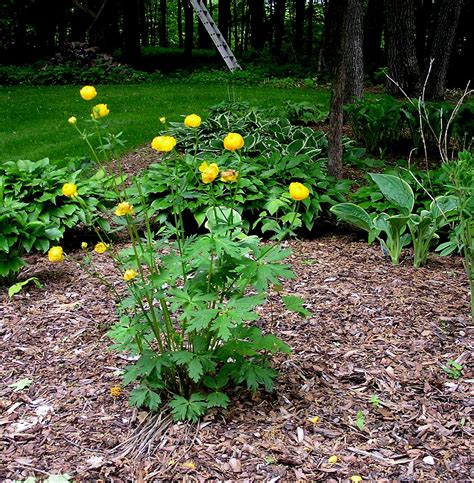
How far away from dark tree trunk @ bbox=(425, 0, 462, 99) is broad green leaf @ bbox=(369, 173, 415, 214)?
592cm

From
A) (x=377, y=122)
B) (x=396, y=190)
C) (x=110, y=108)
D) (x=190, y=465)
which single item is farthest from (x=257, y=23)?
(x=190, y=465)

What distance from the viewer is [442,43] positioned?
891cm

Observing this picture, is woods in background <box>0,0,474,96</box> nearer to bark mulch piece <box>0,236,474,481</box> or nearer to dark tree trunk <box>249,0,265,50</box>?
dark tree trunk <box>249,0,265,50</box>

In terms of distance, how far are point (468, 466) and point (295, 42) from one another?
2175cm

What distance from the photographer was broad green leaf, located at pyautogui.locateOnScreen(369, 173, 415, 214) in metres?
3.72

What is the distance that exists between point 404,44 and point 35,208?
279 inches

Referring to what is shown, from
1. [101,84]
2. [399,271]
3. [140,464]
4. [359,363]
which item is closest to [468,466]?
[359,363]

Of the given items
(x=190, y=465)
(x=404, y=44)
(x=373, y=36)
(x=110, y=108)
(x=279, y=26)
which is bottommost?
(x=190, y=465)

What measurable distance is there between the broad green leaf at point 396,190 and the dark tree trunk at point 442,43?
5919 millimetres

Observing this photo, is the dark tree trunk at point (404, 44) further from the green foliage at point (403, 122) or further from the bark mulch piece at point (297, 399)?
the bark mulch piece at point (297, 399)

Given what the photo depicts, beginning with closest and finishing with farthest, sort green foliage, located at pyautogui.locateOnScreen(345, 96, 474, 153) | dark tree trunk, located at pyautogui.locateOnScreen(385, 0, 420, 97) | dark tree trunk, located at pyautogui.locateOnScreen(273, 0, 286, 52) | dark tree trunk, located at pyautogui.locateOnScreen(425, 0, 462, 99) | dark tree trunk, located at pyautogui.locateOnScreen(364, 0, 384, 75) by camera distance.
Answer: green foliage, located at pyautogui.locateOnScreen(345, 96, 474, 153) → dark tree trunk, located at pyautogui.locateOnScreen(425, 0, 462, 99) → dark tree trunk, located at pyautogui.locateOnScreen(385, 0, 420, 97) → dark tree trunk, located at pyautogui.locateOnScreen(364, 0, 384, 75) → dark tree trunk, located at pyautogui.locateOnScreen(273, 0, 286, 52)

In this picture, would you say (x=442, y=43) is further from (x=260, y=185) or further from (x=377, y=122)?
(x=260, y=185)

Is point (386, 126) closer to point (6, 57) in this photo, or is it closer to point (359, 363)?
point (359, 363)

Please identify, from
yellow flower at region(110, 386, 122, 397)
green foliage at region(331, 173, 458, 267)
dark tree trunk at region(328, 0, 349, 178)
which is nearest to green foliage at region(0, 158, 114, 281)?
yellow flower at region(110, 386, 122, 397)
